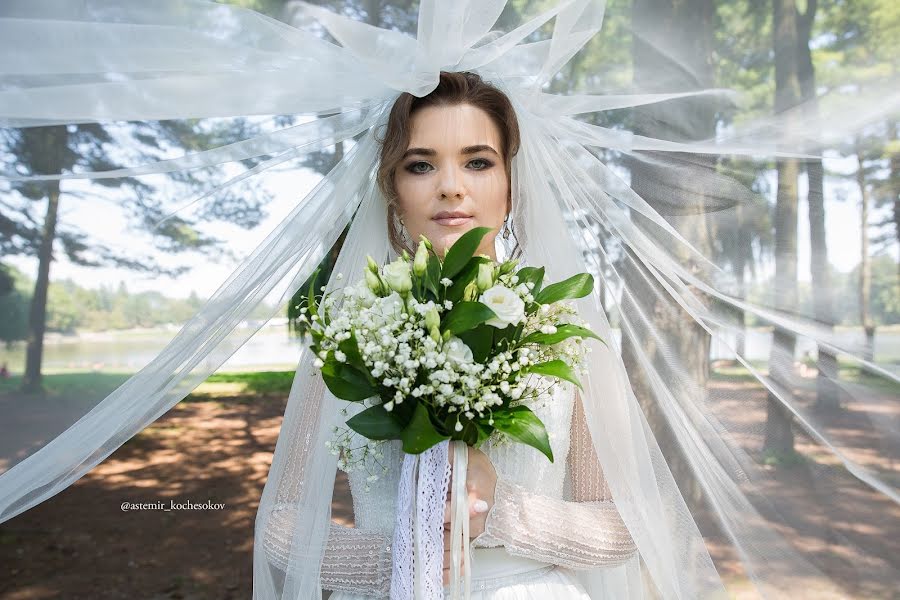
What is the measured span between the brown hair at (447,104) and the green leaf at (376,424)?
2.45ft

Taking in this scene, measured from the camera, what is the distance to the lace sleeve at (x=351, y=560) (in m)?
1.62

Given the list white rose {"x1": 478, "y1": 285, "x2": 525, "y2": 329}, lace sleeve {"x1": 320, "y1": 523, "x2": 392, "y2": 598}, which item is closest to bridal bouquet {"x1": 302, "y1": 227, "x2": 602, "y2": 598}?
white rose {"x1": 478, "y1": 285, "x2": 525, "y2": 329}

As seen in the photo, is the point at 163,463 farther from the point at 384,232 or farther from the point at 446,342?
the point at 446,342

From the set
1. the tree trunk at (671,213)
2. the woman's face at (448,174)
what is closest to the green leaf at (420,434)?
the woman's face at (448,174)

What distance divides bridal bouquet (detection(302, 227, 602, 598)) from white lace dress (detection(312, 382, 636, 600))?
186mm

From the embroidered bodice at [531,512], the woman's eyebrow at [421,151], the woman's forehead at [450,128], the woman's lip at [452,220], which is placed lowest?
the embroidered bodice at [531,512]

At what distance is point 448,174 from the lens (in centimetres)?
179

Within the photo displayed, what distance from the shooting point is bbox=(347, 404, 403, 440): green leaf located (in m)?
Answer: 1.42

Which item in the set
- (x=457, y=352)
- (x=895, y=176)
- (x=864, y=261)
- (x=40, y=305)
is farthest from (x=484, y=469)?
(x=40, y=305)

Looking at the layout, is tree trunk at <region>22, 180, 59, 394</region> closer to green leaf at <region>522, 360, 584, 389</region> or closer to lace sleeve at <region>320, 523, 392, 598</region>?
lace sleeve at <region>320, 523, 392, 598</region>

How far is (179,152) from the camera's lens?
72.6 inches

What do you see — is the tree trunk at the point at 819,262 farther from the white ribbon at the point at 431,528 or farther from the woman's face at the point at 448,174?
the white ribbon at the point at 431,528

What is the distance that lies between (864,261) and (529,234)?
3.01 feet

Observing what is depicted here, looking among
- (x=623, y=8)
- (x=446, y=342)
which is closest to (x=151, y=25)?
(x=446, y=342)
